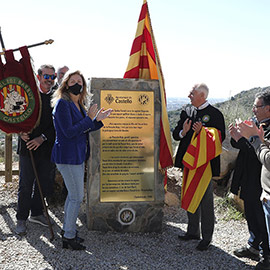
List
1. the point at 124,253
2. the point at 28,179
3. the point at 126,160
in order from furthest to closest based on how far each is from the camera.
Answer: the point at 126,160, the point at 28,179, the point at 124,253

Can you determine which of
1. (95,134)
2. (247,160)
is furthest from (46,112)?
(247,160)

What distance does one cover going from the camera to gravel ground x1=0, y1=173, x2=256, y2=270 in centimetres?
375

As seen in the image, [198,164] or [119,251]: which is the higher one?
[198,164]

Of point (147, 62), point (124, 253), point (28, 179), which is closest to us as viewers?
point (124, 253)

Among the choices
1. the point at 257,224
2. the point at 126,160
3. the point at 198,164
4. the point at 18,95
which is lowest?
the point at 257,224

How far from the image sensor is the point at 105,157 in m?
4.54

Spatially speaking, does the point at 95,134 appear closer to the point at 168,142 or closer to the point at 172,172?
the point at 168,142

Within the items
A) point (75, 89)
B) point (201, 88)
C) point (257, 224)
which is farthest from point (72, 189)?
point (257, 224)

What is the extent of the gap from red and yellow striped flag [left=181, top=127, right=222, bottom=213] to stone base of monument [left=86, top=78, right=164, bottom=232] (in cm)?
55

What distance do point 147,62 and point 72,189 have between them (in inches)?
81.1

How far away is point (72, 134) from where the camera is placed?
3.59 m

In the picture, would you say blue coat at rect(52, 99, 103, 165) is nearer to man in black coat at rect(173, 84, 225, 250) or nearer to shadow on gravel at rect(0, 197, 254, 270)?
shadow on gravel at rect(0, 197, 254, 270)

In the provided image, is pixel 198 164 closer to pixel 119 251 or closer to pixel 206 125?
pixel 206 125

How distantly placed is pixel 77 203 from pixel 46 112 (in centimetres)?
129
